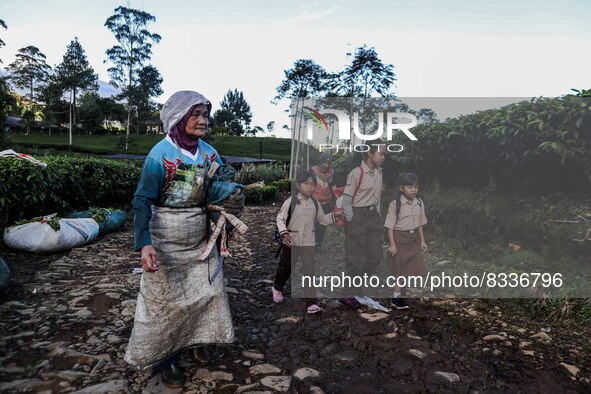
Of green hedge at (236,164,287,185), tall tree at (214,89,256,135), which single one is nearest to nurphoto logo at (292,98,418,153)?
green hedge at (236,164,287,185)

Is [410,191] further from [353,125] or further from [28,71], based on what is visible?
[28,71]

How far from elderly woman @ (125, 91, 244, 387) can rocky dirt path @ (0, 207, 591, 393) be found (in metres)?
0.32

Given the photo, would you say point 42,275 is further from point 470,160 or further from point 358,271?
point 470,160

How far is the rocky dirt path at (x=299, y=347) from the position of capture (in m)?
2.77

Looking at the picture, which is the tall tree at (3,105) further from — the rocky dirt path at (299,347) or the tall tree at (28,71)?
the tall tree at (28,71)

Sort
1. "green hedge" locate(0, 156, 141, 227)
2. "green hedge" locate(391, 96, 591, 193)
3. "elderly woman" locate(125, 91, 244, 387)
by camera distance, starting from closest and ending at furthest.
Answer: "elderly woman" locate(125, 91, 244, 387) < "green hedge" locate(391, 96, 591, 193) < "green hedge" locate(0, 156, 141, 227)

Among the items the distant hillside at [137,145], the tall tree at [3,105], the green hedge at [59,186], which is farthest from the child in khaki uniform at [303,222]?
the distant hillside at [137,145]

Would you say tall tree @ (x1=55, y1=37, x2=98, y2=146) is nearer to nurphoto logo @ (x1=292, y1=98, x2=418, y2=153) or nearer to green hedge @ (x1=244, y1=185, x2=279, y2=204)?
green hedge @ (x1=244, y1=185, x2=279, y2=204)

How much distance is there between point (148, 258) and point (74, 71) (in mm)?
53069

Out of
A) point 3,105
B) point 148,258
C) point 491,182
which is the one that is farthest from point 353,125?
point 3,105

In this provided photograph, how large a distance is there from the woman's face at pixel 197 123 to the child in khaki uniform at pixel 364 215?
1.82 meters

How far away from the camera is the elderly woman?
101 inches

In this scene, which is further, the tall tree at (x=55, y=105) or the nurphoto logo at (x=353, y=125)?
the tall tree at (x=55, y=105)

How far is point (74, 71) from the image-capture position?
4650 cm
